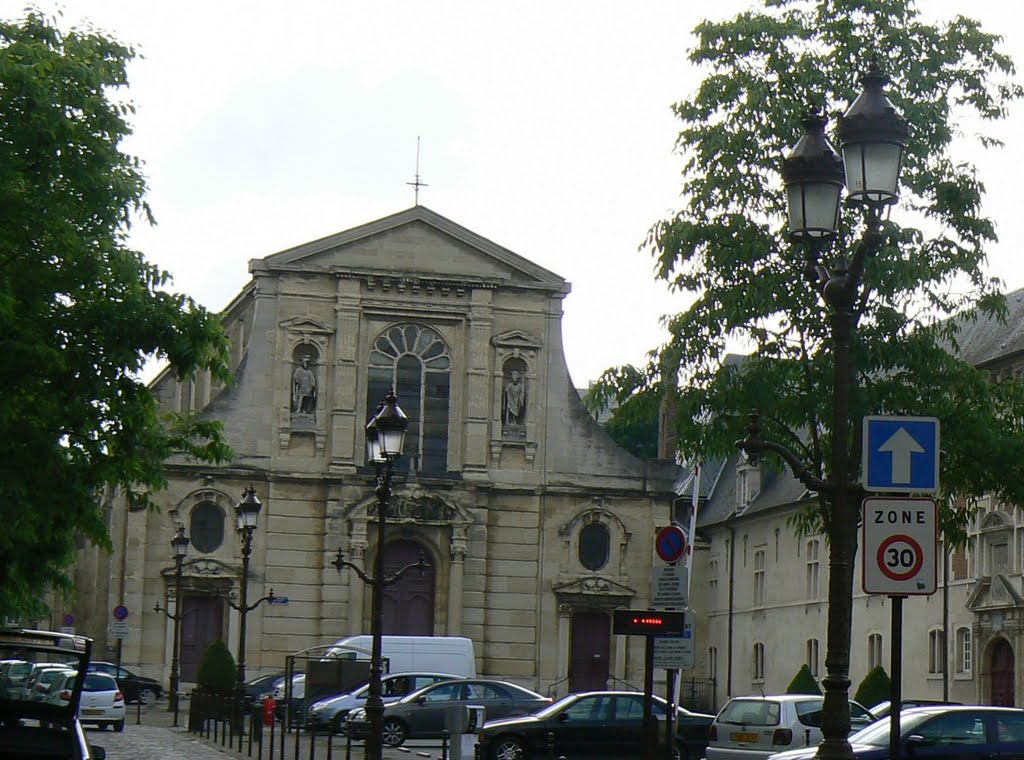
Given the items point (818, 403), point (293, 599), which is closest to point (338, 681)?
point (293, 599)

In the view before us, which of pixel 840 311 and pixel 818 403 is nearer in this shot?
pixel 840 311

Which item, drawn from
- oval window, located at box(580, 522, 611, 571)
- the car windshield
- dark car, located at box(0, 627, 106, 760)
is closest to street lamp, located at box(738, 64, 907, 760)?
dark car, located at box(0, 627, 106, 760)

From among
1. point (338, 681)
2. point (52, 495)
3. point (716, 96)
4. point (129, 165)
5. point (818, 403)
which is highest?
point (716, 96)

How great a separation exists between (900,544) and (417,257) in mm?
46684

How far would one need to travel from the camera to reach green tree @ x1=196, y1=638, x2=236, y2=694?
48281 millimetres

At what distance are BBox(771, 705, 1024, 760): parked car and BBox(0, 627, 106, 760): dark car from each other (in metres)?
7.95

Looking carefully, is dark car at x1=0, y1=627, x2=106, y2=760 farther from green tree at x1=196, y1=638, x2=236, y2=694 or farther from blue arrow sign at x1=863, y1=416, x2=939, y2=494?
green tree at x1=196, y1=638, x2=236, y2=694

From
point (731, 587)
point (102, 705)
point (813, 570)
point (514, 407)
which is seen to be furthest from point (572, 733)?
point (731, 587)

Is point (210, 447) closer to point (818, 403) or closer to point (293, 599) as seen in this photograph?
point (818, 403)

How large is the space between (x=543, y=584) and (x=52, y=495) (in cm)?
3637

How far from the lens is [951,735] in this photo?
20.9 m

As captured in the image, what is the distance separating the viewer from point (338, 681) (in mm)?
40250

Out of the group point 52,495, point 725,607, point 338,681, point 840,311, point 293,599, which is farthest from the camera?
point 725,607

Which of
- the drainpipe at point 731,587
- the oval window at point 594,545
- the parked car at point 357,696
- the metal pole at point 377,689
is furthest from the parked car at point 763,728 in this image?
the drainpipe at point 731,587
